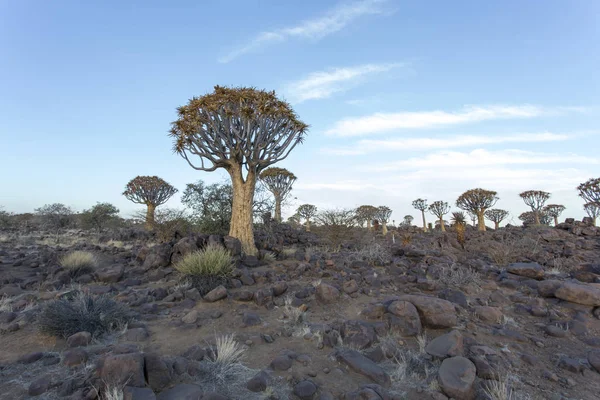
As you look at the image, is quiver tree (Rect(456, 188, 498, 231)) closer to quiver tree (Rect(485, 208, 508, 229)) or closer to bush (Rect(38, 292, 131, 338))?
quiver tree (Rect(485, 208, 508, 229))

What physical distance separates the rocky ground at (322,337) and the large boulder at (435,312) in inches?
0.8

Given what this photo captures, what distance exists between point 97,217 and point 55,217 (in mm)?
3778

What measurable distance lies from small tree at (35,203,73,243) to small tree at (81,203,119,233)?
1.83 metres

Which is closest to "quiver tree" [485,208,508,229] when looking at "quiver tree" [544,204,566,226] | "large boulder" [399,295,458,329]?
"quiver tree" [544,204,566,226]

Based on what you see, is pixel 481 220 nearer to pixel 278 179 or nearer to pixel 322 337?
pixel 278 179

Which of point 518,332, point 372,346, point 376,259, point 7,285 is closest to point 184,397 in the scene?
point 372,346

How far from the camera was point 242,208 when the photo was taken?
10.5 m

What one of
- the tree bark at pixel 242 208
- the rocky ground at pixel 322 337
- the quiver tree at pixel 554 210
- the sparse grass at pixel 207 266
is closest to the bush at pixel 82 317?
the rocky ground at pixel 322 337

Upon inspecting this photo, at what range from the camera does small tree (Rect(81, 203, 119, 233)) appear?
78.4ft

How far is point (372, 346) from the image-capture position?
15.9ft

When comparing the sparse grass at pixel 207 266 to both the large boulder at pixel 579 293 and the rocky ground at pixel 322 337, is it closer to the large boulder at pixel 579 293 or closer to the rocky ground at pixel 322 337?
the rocky ground at pixel 322 337

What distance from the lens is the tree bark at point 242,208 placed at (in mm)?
10398

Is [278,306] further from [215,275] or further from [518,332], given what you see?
[518,332]

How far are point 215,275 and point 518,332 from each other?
19.1ft
